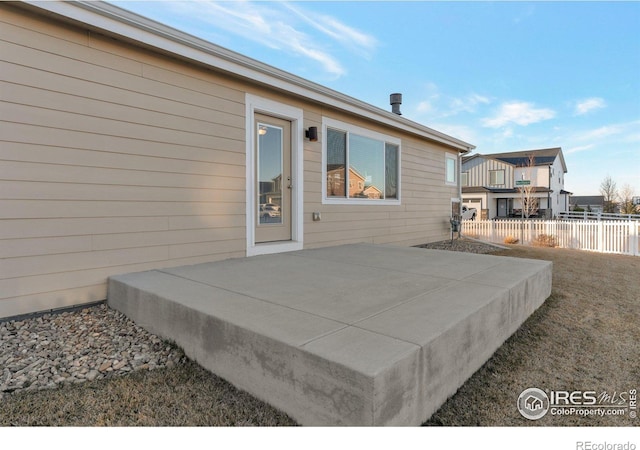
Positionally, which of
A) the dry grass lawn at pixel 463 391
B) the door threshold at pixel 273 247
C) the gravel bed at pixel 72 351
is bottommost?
the dry grass lawn at pixel 463 391

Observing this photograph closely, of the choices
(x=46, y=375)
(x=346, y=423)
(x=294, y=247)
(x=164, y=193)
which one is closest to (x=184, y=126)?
(x=164, y=193)

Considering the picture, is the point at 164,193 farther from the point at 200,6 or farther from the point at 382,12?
the point at 382,12

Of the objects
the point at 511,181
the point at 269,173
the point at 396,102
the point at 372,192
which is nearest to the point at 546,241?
the point at 396,102

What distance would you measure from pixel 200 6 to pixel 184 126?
5.69 feet

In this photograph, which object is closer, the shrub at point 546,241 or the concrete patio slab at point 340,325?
the concrete patio slab at point 340,325

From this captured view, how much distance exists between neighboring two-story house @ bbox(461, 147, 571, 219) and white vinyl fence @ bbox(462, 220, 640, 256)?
47.4 feet

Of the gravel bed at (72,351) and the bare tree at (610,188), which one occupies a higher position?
the bare tree at (610,188)

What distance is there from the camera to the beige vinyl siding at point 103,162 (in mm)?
2787

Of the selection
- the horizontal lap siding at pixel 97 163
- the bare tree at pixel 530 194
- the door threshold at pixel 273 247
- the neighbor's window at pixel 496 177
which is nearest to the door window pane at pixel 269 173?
the door threshold at pixel 273 247

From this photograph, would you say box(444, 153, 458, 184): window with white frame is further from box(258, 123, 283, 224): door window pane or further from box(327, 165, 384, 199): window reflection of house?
box(258, 123, 283, 224): door window pane

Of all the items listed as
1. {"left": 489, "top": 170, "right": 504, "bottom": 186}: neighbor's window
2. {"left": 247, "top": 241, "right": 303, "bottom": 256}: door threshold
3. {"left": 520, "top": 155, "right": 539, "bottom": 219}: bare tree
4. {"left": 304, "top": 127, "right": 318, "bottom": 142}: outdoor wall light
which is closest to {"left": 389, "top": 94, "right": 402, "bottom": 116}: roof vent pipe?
{"left": 304, "top": 127, "right": 318, "bottom": 142}: outdoor wall light

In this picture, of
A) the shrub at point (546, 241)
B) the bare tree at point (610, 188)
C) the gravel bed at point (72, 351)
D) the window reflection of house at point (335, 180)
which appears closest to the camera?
the gravel bed at point (72, 351)

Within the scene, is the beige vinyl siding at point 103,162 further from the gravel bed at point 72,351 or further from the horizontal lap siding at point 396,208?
the horizontal lap siding at point 396,208
